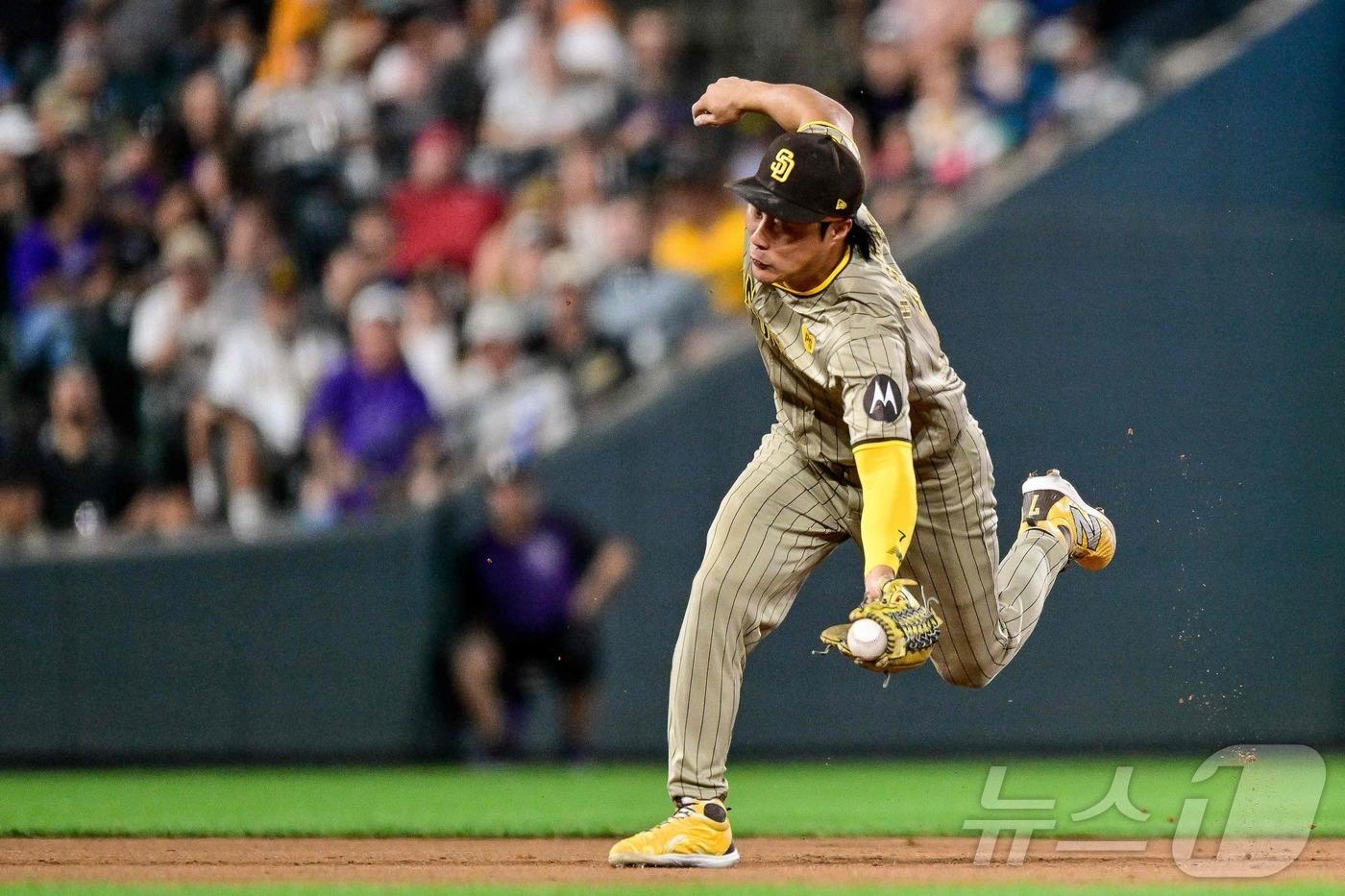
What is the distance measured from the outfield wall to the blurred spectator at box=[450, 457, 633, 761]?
0.42 ft

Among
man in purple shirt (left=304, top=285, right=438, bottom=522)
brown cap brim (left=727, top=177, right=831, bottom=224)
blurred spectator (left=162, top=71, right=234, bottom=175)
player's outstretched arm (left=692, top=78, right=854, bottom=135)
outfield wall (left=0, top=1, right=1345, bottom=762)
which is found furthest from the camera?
blurred spectator (left=162, top=71, right=234, bottom=175)

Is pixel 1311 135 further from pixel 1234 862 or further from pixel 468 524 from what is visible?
pixel 1234 862

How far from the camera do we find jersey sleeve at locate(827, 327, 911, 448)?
470cm

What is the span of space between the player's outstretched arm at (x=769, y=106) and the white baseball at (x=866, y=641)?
1679 mm

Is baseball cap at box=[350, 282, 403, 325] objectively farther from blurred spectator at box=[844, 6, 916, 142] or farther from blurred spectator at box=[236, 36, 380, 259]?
blurred spectator at box=[844, 6, 916, 142]

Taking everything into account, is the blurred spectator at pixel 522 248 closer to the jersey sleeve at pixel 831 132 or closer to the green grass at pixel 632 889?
the jersey sleeve at pixel 831 132

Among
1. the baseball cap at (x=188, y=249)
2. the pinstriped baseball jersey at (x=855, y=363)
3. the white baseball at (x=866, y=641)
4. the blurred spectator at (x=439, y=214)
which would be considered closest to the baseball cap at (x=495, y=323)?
the blurred spectator at (x=439, y=214)

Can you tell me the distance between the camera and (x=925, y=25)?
33.4 ft

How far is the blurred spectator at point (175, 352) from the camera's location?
31.9ft

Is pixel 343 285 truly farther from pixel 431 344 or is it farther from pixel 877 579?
pixel 877 579

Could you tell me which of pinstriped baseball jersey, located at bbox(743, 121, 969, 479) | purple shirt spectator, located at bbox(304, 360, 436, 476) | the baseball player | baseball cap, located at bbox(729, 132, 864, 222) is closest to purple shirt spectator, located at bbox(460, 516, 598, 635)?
purple shirt spectator, located at bbox(304, 360, 436, 476)

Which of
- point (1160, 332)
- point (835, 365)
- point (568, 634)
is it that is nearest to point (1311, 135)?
point (1160, 332)

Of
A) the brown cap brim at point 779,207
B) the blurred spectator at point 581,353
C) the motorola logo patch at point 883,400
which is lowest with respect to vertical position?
the motorola logo patch at point 883,400

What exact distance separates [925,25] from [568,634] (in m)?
3.62
